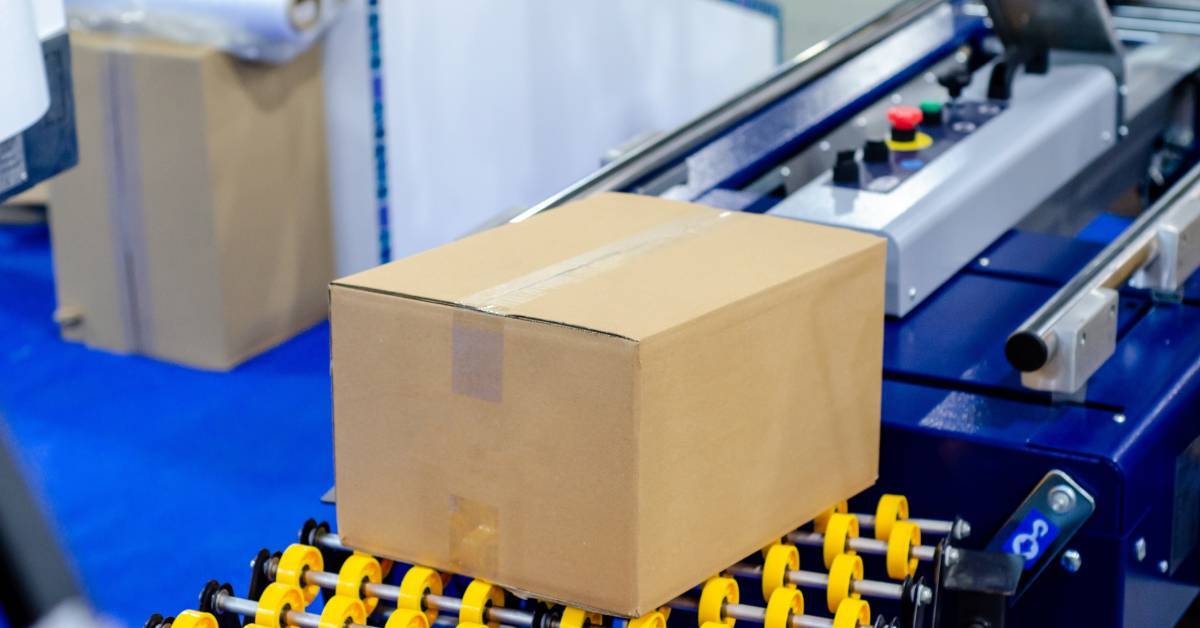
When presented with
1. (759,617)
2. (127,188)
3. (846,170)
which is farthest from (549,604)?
(127,188)

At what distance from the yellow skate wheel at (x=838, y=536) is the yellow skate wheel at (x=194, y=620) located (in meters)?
0.53

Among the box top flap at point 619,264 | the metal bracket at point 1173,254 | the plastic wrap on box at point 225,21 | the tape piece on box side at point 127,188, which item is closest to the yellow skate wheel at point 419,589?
the box top flap at point 619,264

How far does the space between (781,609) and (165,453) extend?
1897 millimetres

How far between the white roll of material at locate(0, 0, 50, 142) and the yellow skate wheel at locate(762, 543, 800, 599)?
73 cm

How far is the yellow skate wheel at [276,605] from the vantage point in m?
1.29

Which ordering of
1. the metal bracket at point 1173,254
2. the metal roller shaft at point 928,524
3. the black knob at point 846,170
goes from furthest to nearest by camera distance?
the black knob at point 846,170
the metal bracket at point 1173,254
the metal roller shaft at point 928,524

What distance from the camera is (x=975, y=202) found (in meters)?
1.87

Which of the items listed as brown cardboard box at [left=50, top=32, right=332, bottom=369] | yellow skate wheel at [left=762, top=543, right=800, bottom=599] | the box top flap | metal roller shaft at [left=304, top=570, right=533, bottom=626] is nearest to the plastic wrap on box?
brown cardboard box at [left=50, top=32, right=332, bottom=369]

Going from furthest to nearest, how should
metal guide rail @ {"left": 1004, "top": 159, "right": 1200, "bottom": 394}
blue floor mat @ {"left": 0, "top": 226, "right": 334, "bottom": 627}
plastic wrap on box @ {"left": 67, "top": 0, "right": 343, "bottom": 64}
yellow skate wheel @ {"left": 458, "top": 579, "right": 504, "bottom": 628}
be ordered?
plastic wrap on box @ {"left": 67, "top": 0, "right": 343, "bottom": 64}, blue floor mat @ {"left": 0, "top": 226, "right": 334, "bottom": 627}, metal guide rail @ {"left": 1004, "top": 159, "right": 1200, "bottom": 394}, yellow skate wheel @ {"left": 458, "top": 579, "right": 504, "bottom": 628}

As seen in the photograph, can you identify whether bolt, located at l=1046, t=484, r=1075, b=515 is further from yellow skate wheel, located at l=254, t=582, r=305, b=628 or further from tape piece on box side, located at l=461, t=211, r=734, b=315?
yellow skate wheel, located at l=254, t=582, r=305, b=628

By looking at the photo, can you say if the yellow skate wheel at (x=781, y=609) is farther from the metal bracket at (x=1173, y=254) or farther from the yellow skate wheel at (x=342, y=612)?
the metal bracket at (x=1173, y=254)

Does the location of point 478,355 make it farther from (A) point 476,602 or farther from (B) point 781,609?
(B) point 781,609

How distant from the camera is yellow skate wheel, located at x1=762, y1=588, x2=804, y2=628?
1.26 meters

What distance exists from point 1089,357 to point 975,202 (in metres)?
0.37
